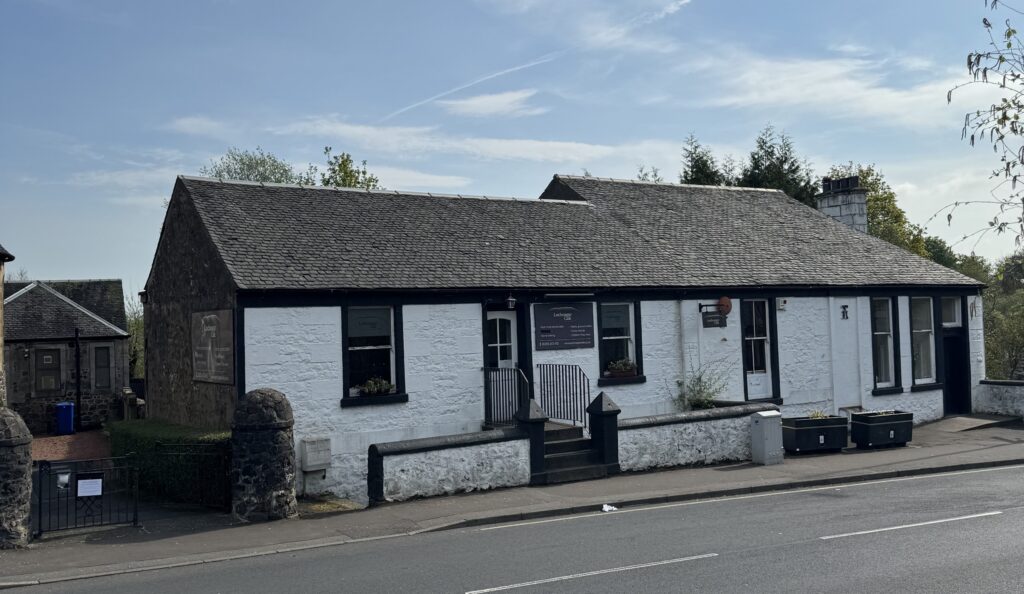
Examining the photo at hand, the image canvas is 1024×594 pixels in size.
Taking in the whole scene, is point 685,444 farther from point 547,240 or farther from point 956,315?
point 956,315

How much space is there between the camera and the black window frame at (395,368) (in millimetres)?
16250

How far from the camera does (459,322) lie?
17672mm

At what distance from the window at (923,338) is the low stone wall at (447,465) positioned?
1410 cm

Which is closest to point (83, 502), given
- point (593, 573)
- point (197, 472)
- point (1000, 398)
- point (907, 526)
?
point (197, 472)

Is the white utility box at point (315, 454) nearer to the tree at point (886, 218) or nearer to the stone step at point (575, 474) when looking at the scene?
the stone step at point (575, 474)

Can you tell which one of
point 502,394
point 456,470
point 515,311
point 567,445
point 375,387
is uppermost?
point 515,311

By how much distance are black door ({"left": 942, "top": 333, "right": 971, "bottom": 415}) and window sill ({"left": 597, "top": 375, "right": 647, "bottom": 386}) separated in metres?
10.5

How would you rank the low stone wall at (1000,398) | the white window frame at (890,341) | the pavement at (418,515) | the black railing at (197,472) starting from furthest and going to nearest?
the low stone wall at (1000,398)
the white window frame at (890,341)
the black railing at (197,472)
the pavement at (418,515)

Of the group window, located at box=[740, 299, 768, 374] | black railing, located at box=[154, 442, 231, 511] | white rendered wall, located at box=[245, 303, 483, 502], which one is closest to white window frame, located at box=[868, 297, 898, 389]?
window, located at box=[740, 299, 768, 374]

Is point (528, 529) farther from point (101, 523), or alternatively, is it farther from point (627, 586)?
point (101, 523)

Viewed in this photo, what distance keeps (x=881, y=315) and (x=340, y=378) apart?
49.5ft

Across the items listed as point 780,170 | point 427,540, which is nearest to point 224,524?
point 427,540

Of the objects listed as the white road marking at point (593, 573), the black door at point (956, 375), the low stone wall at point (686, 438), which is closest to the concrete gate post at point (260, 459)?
the white road marking at point (593, 573)

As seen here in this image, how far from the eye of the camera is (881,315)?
23812mm
